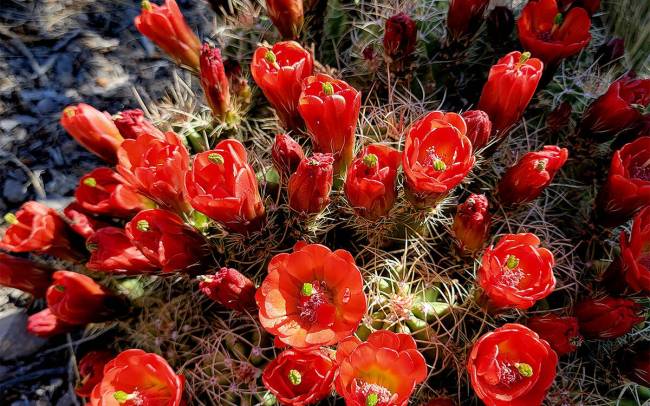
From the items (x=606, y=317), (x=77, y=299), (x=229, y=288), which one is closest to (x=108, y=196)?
(x=77, y=299)

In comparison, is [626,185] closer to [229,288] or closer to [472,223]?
[472,223]

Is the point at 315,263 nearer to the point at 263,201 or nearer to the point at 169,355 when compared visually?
the point at 263,201

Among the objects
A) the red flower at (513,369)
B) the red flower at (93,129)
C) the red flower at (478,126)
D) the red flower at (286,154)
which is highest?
the red flower at (478,126)

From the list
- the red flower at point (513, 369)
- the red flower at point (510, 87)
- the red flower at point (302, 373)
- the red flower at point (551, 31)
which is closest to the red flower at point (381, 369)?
the red flower at point (302, 373)

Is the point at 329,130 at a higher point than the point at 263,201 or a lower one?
higher

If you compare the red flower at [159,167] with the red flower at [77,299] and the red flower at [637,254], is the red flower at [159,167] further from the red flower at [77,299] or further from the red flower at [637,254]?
the red flower at [637,254]

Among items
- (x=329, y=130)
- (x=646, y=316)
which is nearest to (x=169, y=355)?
(x=329, y=130)
